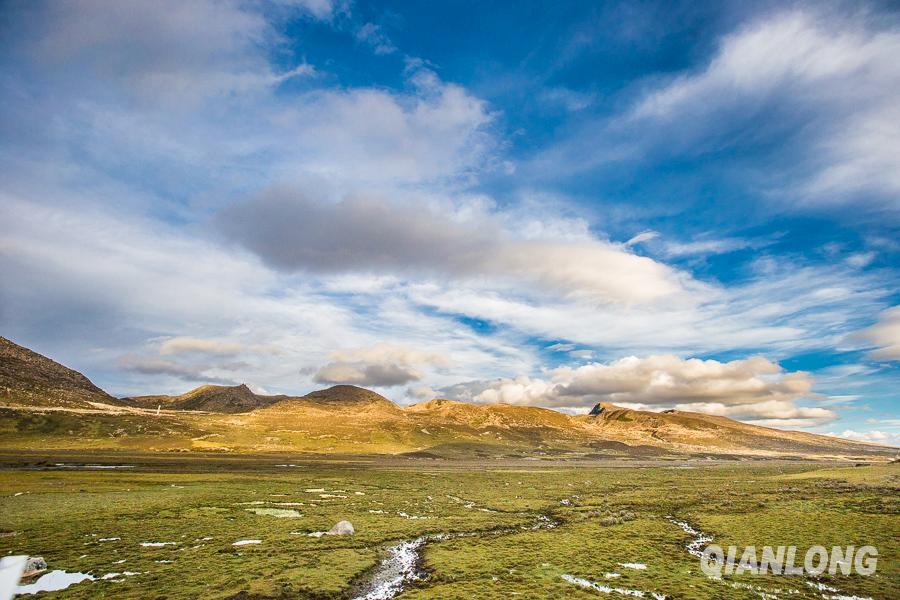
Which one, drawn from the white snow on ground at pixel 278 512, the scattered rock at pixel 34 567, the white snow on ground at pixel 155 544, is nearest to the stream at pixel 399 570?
the white snow on ground at pixel 278 512

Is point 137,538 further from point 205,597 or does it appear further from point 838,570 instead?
point 838,570

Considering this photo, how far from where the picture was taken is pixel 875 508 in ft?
160

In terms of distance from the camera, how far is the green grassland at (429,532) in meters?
24.6

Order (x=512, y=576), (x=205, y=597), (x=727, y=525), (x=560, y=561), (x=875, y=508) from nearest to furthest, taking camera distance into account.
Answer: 1. (x=205, y=597)
2. (x=512, y=576)
3. (x=560, y=561)
4. (x=727, y=525)
5. (x=875, y=508)

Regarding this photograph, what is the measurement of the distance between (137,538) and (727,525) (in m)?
51.6

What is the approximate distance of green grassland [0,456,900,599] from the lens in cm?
2459

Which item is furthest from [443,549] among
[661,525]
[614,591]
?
[661,525]

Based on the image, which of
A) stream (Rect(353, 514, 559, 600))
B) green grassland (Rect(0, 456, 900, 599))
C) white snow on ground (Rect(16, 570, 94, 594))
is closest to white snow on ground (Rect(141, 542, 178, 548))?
green grassland (Rect(0, 456, 900, 599))

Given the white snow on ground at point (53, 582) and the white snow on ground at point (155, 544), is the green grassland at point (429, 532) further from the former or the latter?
the white snow on ground at point (53, 582)
